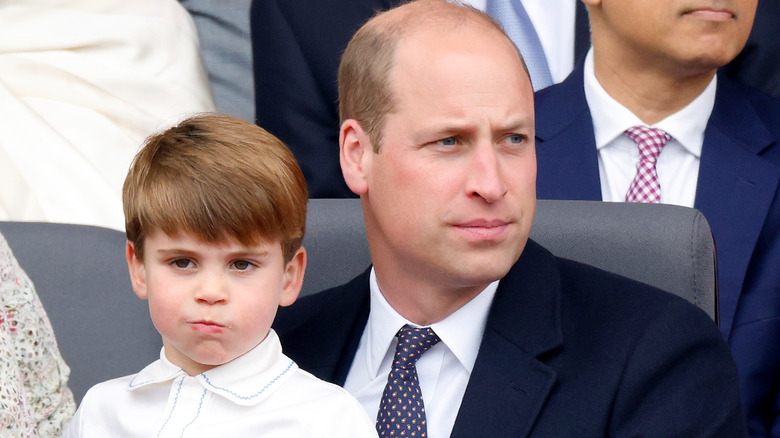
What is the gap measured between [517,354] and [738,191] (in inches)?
25.6

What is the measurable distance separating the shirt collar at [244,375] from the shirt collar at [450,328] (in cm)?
26

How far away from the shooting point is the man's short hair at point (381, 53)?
4.72ft

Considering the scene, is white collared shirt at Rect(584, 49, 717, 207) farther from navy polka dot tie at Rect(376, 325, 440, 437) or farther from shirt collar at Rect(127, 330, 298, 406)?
shirt collar at Rect(127, 330, 298, 406)

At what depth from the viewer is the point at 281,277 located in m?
1.22

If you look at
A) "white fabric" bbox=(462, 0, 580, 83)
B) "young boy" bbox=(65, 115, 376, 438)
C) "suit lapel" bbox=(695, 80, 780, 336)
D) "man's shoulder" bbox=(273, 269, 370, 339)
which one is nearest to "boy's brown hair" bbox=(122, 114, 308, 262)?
"young boy" bbox=(65, 115, 376, 438)

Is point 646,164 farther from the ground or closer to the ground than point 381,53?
closer to the ground

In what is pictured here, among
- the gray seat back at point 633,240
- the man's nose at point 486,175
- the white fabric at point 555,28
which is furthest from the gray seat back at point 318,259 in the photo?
the white fabric at point 555,28

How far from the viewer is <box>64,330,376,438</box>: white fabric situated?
3.89 feet

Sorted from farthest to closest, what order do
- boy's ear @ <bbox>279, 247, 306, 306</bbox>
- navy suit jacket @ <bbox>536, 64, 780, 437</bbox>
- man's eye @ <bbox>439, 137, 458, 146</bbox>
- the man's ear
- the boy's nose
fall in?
navy suit jacket @ <bbox>536, 64, 780, 437</bbox> → the man's ear → man's eye @ <bbox>439, 137, 458, 146</bbox> → boy's ear @ <bbox>279, 247, 306, 306</bbox> → the boy's nose

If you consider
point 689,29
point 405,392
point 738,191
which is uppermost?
point 689,29

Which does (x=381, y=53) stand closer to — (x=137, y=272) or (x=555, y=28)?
(x=137, y=272)

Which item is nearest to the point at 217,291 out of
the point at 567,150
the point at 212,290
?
the point at 212,290

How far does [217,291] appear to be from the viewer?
1146 millimetres

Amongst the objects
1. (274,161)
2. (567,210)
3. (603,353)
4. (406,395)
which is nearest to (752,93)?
(567,210)
